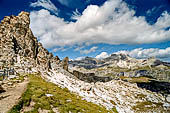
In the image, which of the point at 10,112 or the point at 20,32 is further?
the point at 20,32

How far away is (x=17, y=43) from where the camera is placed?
243ft

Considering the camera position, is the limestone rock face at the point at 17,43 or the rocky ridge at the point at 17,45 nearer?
the rocky ridge at the point at 17,45

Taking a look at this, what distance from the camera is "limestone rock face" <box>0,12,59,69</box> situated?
62375mm

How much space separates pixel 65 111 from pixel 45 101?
17.9 ft

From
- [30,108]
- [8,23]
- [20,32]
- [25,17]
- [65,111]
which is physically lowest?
[65,111]

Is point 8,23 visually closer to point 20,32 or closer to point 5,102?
point 20,32

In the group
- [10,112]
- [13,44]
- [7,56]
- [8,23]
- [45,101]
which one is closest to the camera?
[10,112]

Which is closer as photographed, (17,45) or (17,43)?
(17,45)

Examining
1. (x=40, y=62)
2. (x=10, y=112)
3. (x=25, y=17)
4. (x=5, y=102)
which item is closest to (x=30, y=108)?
(x=10, y=112)

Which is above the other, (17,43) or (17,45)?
(17,43)

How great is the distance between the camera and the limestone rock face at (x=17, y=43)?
2456 inches

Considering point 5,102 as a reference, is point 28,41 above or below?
above

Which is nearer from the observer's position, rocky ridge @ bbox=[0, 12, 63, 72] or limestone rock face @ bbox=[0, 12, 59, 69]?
rocky ridge @ bbox=[0, 12, 63, 72]

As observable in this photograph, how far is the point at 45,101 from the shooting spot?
26.9 meters
